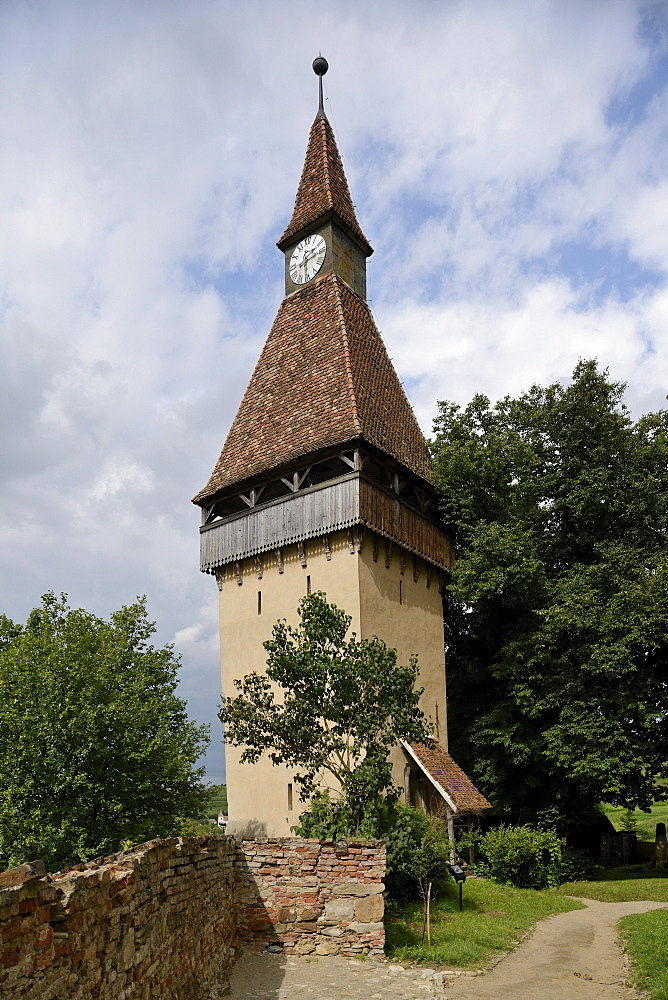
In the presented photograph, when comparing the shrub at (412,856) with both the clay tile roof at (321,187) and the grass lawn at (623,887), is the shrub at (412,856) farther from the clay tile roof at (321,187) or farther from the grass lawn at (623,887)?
the clay tile roof at (321,187)

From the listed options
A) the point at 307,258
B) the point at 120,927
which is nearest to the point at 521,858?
the point at 120,927

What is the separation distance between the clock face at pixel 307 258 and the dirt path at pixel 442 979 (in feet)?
66.3

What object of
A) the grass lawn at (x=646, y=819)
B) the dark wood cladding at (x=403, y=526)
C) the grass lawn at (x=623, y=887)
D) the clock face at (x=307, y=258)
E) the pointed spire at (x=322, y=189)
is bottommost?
the grass lawn at (x=646, y=819)

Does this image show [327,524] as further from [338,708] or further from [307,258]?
[307,258]

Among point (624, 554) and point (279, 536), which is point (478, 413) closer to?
point (624, 554)

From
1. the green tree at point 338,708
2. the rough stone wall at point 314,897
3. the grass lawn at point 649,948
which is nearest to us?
the grass lawn at point 649,948

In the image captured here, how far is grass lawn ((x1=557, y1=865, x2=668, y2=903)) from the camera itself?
16625 mm

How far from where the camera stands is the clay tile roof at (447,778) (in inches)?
673

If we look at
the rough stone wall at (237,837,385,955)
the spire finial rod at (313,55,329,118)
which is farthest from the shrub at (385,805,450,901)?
the spire finial rod at (313,55,329,118)

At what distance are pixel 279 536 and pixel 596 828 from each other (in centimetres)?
1406

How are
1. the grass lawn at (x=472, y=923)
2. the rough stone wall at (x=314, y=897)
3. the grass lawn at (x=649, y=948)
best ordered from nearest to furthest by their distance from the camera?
the grass lawn at (x=649, y=948)
the rough stone wall at (x=314, y=897)
the grass lawn at (x=472, y=923)

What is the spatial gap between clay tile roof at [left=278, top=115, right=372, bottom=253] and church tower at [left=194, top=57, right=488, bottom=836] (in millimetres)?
736

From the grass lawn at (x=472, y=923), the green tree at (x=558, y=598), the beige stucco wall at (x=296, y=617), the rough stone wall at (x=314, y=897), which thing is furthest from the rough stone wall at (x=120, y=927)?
the green tree at (x=558, y=598)

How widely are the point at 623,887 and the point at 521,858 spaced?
2.51m
